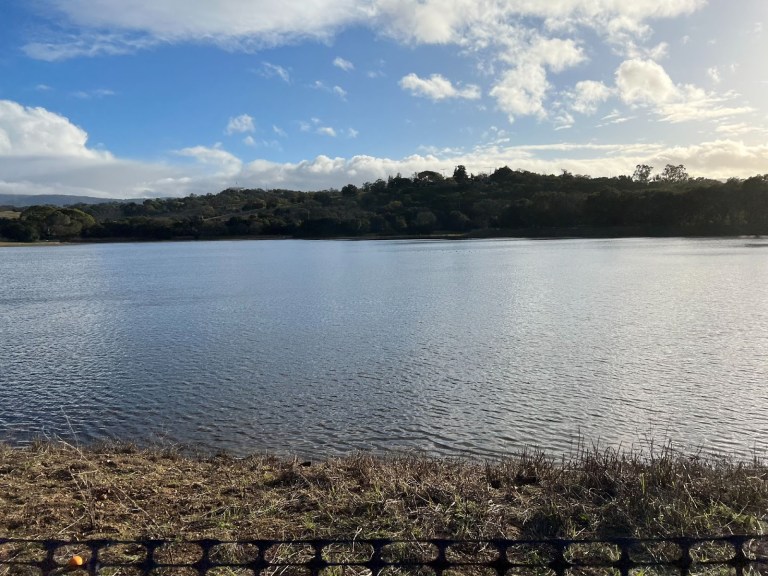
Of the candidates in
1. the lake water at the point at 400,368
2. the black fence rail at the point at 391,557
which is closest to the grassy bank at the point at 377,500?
the black fence rail at the point at 391,557

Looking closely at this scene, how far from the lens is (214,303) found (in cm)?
3206

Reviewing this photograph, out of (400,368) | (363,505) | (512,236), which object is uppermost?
(512,236)

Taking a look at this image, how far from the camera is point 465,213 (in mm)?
143875

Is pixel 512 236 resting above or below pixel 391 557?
above

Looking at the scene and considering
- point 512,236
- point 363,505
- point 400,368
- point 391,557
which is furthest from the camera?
point 512,236

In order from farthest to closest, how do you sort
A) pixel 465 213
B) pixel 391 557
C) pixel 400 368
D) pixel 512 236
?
pixel 465 213 → pixel 512 236 → pixel 400 368 → pixel 391 557

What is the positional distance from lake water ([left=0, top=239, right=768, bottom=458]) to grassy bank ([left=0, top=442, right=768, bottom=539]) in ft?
9.98

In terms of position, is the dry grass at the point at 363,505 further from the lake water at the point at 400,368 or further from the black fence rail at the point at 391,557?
the lake water at the point at 400,368

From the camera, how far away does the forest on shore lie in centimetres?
10019

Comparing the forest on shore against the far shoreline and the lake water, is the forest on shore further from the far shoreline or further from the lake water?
the lake water

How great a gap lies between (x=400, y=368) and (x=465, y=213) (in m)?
130

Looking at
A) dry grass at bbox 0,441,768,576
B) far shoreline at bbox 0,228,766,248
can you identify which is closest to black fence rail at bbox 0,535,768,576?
dry grass at bbox 0,441,768,576

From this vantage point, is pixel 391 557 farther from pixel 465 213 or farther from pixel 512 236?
pixel 465 213

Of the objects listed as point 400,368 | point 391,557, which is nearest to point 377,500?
point 391,557
